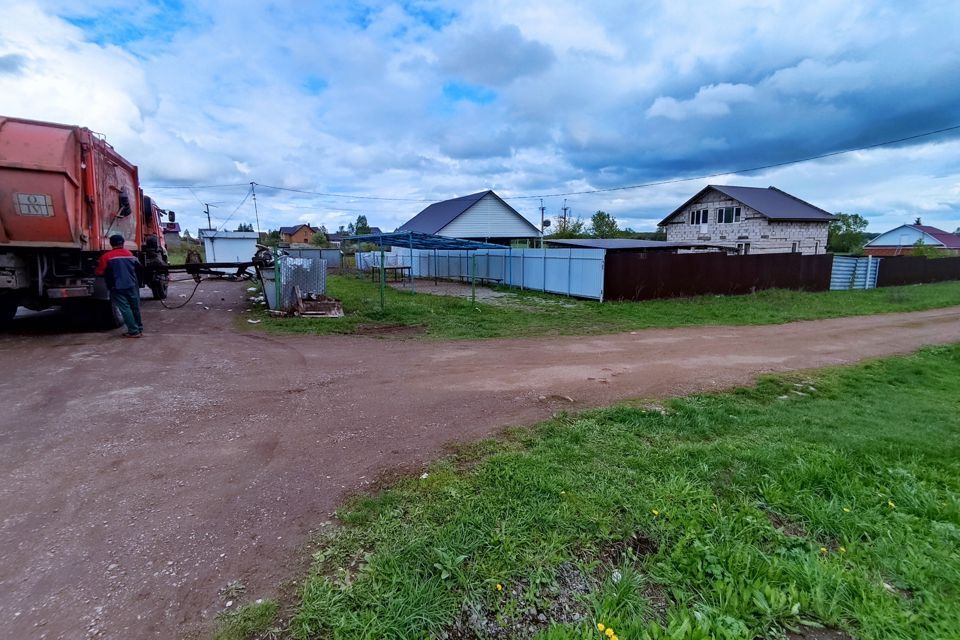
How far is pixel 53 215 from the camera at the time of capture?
7.54 metres

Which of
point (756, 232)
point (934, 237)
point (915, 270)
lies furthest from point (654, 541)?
point (934, 237)

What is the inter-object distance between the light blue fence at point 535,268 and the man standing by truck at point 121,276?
10115 millimetres

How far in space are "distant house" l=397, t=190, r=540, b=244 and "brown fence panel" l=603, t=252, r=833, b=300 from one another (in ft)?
66.6

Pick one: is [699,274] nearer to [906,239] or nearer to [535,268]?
[535,268]

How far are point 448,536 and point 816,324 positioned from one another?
1404cm

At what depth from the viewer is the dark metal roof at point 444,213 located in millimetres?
37250

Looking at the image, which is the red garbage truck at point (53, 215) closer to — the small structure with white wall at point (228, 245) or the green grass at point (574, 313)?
the green grass at point (574, 313)

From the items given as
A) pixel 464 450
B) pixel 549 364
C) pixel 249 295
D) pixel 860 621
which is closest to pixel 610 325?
pixel 549 364

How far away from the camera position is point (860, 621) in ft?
7.89

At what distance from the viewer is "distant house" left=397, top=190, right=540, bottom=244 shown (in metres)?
37.0

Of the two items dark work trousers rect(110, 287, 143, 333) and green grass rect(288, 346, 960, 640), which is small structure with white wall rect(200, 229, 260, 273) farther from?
green grass rect(288, 346, 960, 640)

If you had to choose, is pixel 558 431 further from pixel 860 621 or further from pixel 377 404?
pixel 860 621

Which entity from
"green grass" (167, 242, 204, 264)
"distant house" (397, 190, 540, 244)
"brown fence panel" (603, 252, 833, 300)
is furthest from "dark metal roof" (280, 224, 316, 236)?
"brown fence panel" (603, 252, 833, 300)

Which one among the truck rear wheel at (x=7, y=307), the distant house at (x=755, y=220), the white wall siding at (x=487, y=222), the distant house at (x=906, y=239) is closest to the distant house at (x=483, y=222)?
the white wall siding at (x=487, y=222)
